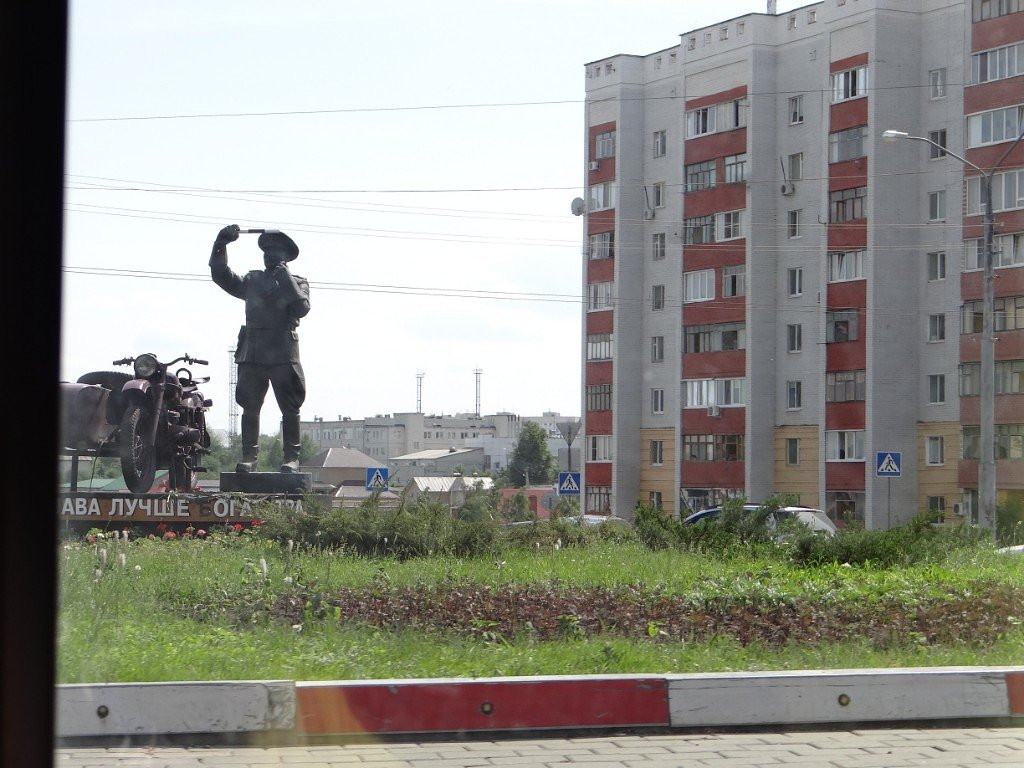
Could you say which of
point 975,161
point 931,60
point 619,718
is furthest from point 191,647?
point 931,60

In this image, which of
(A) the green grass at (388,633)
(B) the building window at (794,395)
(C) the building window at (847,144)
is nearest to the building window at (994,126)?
(C) the building window at (847,144)

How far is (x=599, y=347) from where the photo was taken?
60969 millimetres

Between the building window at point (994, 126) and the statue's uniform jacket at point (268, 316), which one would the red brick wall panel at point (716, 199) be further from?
the statue's uniform jacket at point (268, 316)

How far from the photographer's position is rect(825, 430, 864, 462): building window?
49.0 m

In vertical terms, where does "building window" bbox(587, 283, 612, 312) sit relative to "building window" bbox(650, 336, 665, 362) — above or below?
above

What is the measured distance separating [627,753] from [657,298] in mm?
52291

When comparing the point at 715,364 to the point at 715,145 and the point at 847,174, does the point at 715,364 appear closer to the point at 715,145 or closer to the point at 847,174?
the point at 715,145

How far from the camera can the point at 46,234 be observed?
266 inches

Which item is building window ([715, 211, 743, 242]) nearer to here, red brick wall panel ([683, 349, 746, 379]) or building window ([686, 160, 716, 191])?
building window ([686, 160, 716, 191])

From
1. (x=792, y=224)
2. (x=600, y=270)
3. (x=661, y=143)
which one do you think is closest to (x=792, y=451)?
(x=792, y=224)

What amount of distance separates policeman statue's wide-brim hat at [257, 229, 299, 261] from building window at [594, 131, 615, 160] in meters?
40.3

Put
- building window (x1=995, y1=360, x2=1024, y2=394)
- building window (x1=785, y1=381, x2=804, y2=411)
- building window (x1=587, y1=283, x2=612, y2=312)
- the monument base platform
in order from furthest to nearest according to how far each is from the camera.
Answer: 1. building window (x1=587, y1=283, x2=612, y2=312)
2. building window (x1=785, y1=381, x2=804, y2=411)
3. building window (x1=995, y1=360, x2=1024, y2=394)
4. the monument base platform

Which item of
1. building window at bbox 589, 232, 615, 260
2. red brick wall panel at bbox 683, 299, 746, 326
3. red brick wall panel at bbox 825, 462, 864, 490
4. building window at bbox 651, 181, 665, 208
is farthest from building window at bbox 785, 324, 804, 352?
building window at bbox 589, 232, 615, 260

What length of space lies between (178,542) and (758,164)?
40326 millimetres
